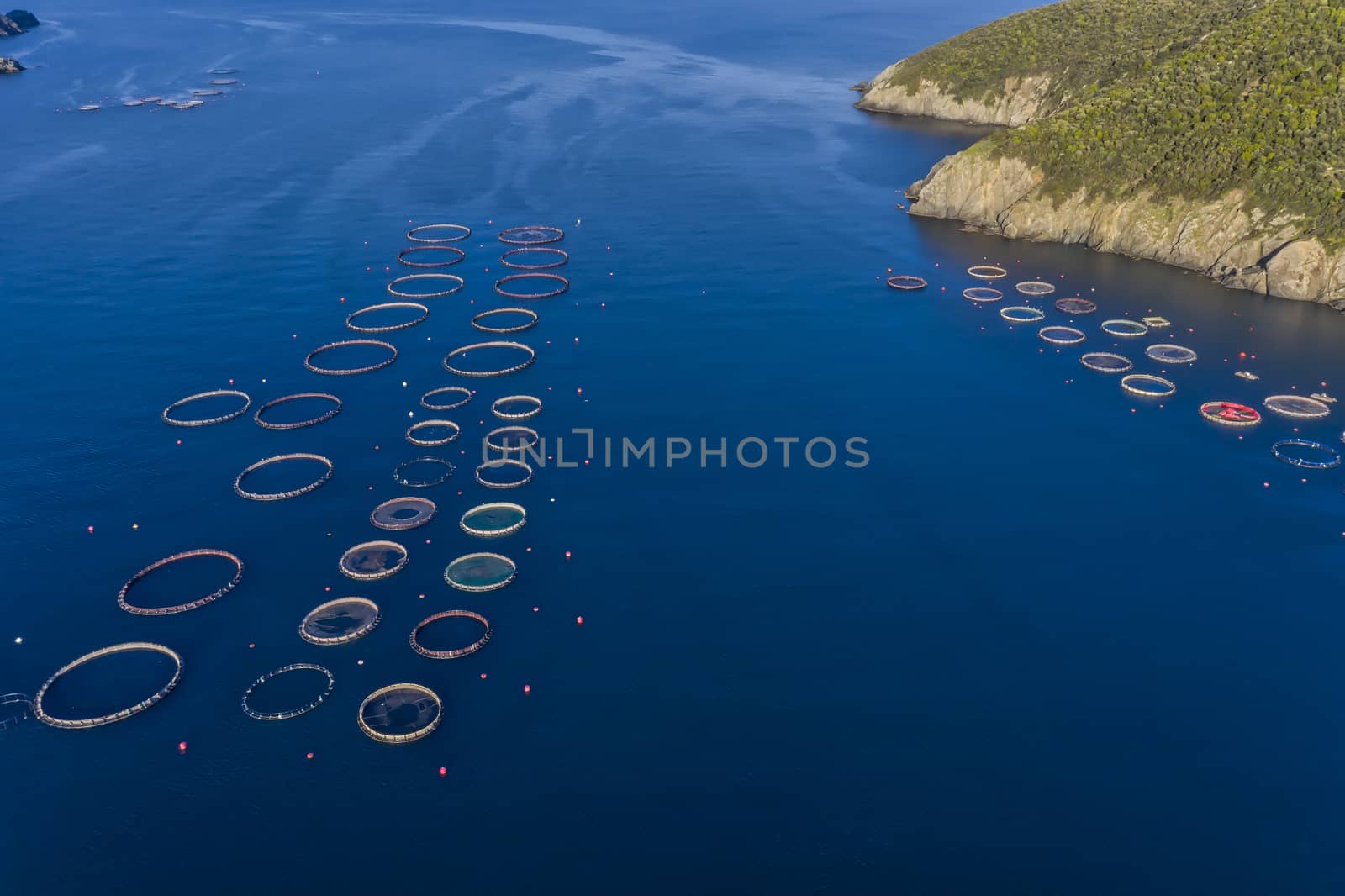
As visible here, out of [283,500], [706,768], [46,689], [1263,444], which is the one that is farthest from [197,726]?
[1263,444]

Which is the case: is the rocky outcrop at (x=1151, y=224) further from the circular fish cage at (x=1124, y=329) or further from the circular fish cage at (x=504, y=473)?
the circular fish cage at (x=504, y=473)

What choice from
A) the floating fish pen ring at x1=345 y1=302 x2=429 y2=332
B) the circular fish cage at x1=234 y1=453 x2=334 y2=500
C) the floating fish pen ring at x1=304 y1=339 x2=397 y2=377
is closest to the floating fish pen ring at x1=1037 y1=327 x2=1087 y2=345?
the floating fish pen ring at x1=345 y1=302 x2=429 y2=332

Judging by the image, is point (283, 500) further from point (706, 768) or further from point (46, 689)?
point (706, 768)

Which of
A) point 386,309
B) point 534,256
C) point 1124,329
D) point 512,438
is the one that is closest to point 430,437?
point 512,438

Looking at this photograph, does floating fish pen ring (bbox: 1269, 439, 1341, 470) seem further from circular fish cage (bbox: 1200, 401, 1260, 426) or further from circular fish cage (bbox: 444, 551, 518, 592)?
circular fish cage (bbox: 444, 551, 518, 592)

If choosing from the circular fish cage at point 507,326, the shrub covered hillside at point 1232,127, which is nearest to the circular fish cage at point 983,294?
the shrub covered hillside at point 1232,127

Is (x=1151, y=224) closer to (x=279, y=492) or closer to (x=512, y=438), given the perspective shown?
(x=512, y=438)
